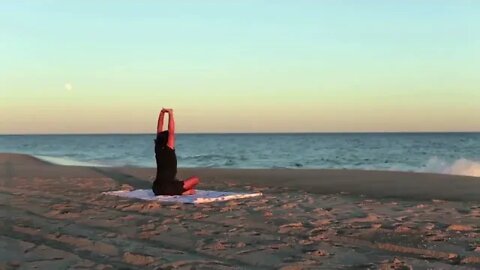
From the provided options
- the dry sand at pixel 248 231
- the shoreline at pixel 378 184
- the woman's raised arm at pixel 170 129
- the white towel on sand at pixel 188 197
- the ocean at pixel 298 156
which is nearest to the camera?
the dry sand at pixel 248 231

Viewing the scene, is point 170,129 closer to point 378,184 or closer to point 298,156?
point 378,184

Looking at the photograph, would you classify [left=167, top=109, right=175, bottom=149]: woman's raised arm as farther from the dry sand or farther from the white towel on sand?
the dry sand

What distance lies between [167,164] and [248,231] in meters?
3.81

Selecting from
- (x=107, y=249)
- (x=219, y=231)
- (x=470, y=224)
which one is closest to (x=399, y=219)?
(x=470, y=224)

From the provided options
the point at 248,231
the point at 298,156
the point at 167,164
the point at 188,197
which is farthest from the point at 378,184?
the point at 298,156

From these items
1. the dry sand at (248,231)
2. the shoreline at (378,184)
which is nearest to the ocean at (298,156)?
the shoreline at (378,184)

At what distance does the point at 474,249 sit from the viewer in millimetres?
5613

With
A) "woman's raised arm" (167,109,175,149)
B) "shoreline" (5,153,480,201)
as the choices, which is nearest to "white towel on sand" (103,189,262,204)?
"woman's raised arm" (167,109,175,149)

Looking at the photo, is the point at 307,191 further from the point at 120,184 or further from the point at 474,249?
the point at 474,249

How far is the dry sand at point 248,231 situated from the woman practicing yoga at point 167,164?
0.79m

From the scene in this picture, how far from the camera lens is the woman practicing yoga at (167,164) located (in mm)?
10188

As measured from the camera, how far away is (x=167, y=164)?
Answer: 1020cm

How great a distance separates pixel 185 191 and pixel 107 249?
4777 mm

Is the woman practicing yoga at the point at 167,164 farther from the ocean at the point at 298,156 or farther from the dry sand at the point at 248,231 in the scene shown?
the ocean at the point at 298,156
